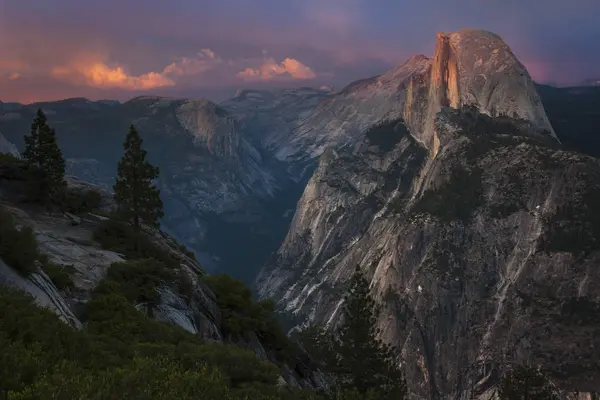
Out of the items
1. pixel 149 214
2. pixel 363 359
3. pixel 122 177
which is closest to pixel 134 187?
pixel 122 177

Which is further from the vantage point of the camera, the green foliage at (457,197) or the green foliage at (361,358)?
the green foliage at (457,197)

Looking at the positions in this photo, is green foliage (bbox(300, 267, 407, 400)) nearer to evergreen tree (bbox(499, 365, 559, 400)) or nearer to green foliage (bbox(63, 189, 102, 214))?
evergreen tree (bbox(499, 365, 559, 400))

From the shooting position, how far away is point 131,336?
1873 centimetres

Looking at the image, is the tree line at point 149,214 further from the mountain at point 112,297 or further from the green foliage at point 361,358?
the mountain at point 112,297

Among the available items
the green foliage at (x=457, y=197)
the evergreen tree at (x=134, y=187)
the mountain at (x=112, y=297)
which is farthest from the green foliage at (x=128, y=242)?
the green foliage at (x=457, y=197)

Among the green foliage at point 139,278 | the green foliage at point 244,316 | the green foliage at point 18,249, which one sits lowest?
the green foliage at point 244,316

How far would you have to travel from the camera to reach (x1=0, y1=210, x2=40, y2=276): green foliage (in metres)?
18.8

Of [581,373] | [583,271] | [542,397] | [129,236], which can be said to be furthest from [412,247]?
[129,236]

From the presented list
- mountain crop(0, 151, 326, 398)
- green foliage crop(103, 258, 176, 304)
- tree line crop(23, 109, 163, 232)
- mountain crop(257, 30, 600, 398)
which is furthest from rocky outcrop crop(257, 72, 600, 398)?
green foliage crop(103, 258, 176, 304)

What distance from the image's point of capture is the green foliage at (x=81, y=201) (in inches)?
1692

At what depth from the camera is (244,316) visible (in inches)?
1358

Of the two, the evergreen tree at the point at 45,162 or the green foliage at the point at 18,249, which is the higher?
the evergreen tree at the point at 45,162

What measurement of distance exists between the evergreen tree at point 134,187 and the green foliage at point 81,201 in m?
5.46

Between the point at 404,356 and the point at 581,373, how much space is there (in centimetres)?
5215
